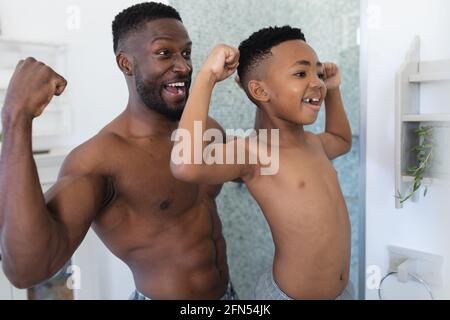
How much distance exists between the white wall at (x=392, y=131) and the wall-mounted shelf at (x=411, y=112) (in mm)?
26

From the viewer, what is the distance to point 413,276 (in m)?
1.03

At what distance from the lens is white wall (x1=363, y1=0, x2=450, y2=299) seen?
37.8 inches

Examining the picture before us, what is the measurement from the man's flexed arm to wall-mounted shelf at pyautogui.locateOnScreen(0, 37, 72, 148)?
0.68m

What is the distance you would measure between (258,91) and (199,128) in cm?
22

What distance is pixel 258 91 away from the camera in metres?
0.80

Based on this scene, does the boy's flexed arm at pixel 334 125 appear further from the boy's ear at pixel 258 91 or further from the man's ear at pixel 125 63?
the man's ear at pixel 125 63

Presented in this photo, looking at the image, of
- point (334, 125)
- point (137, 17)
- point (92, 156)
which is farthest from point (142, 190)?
point (334, 125)

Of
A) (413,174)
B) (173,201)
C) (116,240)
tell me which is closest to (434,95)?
(413,174)

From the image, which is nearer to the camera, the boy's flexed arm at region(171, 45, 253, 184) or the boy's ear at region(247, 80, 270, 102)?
the boy's flexed arm at region(171, 45, 253, 184)

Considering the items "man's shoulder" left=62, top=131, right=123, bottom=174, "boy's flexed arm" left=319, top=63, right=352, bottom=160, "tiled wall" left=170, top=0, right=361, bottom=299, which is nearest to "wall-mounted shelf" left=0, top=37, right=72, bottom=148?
"tiled wall" left=170, top=0, right=361, bottom=299

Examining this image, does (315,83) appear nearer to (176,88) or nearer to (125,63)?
(176,88)

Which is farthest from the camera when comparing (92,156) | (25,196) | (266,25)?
(266,25)

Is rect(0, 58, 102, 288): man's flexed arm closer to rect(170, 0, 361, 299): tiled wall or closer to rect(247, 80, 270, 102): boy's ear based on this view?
rect(247, 80, 270, 102): boy's ear

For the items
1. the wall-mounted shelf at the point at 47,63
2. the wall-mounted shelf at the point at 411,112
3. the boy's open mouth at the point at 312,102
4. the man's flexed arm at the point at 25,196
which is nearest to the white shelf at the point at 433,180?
the wall-mounted shelf at the point at 411,112
